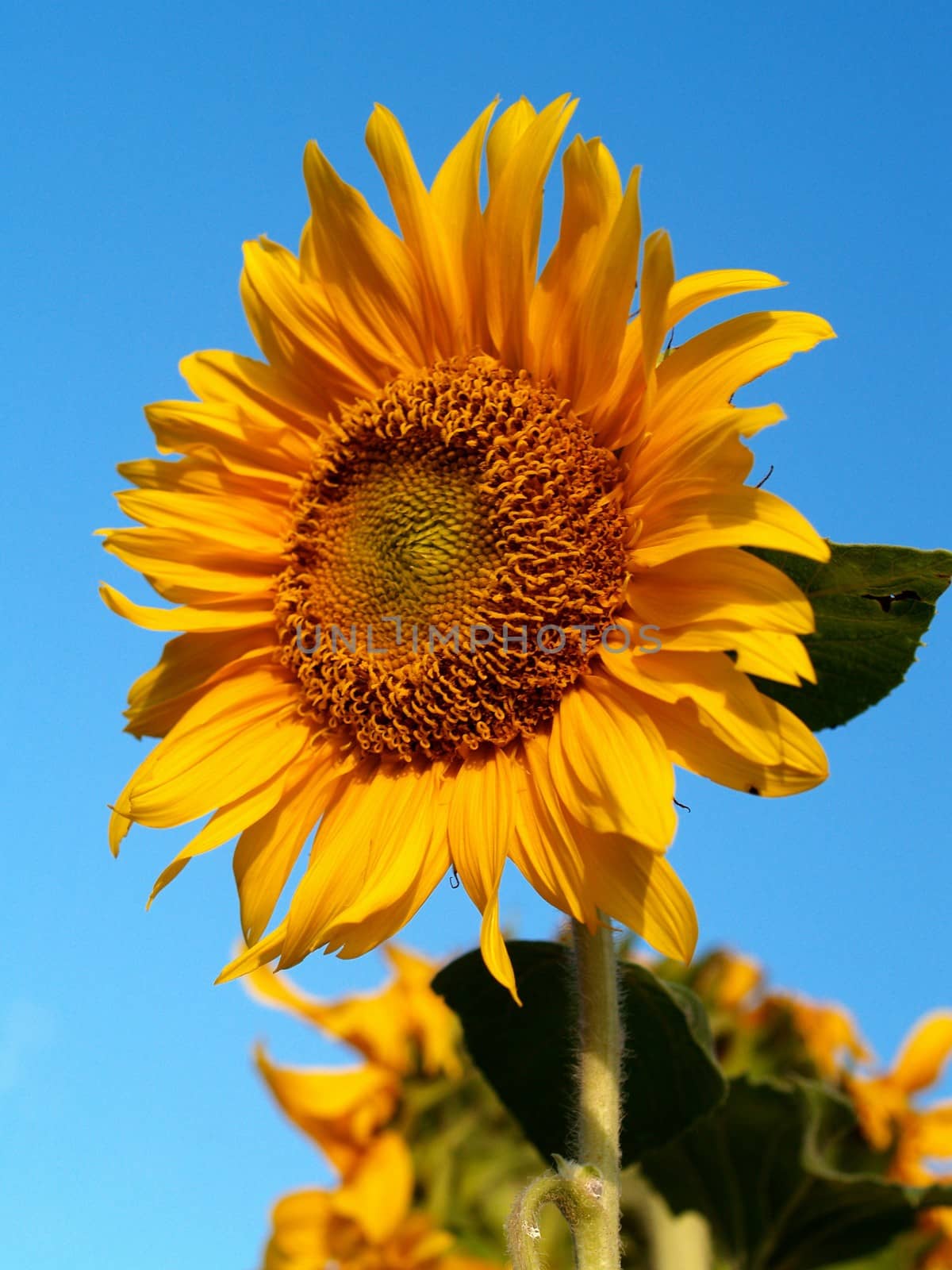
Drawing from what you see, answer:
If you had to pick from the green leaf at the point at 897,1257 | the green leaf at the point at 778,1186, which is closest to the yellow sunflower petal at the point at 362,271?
the green leaf at the point at 778,1186

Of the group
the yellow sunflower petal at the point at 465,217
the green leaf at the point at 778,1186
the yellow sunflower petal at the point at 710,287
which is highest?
the yellow sunflower petal at the point at 465,217

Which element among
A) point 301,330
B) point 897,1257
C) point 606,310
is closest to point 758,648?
point 606,310

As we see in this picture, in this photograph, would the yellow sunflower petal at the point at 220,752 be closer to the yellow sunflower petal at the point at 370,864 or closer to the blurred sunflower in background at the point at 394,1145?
the yellow sunflower petal at the point at 370,864

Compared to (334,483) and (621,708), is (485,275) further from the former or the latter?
(621,708)

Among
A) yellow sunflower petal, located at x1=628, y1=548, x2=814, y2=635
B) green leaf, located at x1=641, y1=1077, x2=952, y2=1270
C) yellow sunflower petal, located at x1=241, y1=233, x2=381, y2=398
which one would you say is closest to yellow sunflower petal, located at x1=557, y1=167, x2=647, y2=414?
yellow sunflower petal, located at x1=628, y1=548, x2=814, y2=635

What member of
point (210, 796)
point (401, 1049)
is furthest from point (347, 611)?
point (401, 1049)

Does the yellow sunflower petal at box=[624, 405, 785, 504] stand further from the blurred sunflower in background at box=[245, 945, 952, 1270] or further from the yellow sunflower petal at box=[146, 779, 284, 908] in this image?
the blurred sunflower in background at box=[245, 945, 952, 1270]
